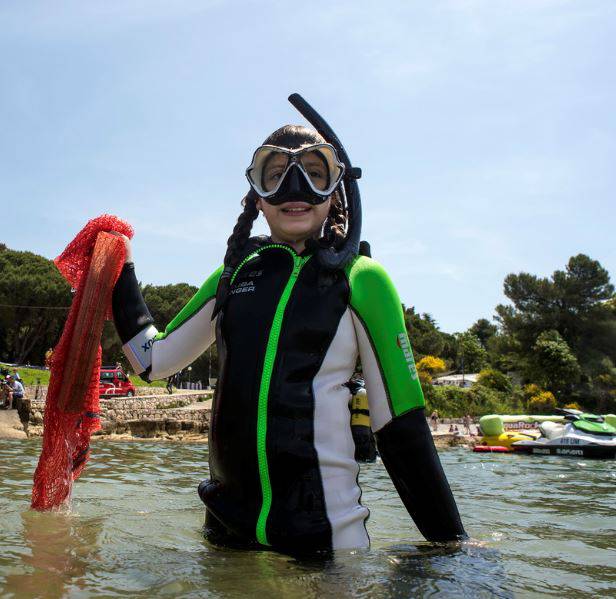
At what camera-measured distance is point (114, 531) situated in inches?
113

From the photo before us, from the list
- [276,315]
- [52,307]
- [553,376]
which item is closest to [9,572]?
[276,315]

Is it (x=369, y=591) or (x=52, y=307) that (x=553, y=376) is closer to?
(x=52, y=307)

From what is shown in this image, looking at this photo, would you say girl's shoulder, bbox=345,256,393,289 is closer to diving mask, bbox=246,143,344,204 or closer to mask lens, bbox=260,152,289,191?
diving mask, bbox=246,143,344,204

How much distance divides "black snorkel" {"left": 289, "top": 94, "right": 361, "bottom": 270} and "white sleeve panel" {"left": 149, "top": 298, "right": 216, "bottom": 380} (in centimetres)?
66

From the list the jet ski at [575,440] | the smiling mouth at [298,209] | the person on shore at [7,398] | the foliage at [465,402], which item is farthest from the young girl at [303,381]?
A: the foliage at [465,402]

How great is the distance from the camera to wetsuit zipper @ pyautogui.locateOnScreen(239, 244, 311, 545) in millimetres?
2309

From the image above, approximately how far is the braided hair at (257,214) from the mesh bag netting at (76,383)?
0.56m

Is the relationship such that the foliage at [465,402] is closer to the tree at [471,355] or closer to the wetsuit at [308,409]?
the tree at [471,355]

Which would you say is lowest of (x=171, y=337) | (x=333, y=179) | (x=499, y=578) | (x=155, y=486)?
(x=155, y=486)

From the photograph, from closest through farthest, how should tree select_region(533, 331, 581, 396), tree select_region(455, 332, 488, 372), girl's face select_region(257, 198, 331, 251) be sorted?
girl's face select_region(257, 198, 331, 251)
tree select_region(533, 331, 581, 396)
tree select_region(455, 332, 488, 372)

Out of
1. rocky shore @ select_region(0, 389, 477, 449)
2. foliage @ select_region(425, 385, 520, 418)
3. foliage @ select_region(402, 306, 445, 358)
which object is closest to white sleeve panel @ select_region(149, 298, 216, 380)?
rocky shore @ select_region(0, 389, 477, 449)

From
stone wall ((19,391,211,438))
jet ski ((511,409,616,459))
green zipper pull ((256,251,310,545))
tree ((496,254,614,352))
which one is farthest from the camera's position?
tree ((496,254,614,352))

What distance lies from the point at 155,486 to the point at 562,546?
323 cm

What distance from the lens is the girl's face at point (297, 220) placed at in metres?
2.74
